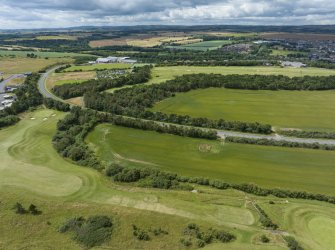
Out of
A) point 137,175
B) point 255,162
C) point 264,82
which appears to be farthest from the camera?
point 264,82

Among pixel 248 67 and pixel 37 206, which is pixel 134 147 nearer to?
pixel 37 206

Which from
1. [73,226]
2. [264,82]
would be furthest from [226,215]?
[264,82]

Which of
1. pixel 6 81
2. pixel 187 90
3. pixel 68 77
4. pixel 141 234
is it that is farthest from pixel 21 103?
pixel 141 234

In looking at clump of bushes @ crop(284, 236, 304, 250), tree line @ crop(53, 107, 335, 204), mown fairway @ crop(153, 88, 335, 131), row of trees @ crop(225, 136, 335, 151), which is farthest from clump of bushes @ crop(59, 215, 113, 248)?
mown fairway @ crop(153, 88, 335, 131)

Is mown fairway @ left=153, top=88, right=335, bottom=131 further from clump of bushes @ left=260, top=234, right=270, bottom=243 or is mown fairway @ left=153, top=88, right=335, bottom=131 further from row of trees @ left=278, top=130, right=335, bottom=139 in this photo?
clump of bushes @ left=260, top=234, right=270, bottom=243

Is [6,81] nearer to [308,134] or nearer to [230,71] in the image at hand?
[230,71]

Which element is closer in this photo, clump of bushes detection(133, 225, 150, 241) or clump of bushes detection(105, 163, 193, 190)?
clump of bushes detection(133, 225, 150, 241)
